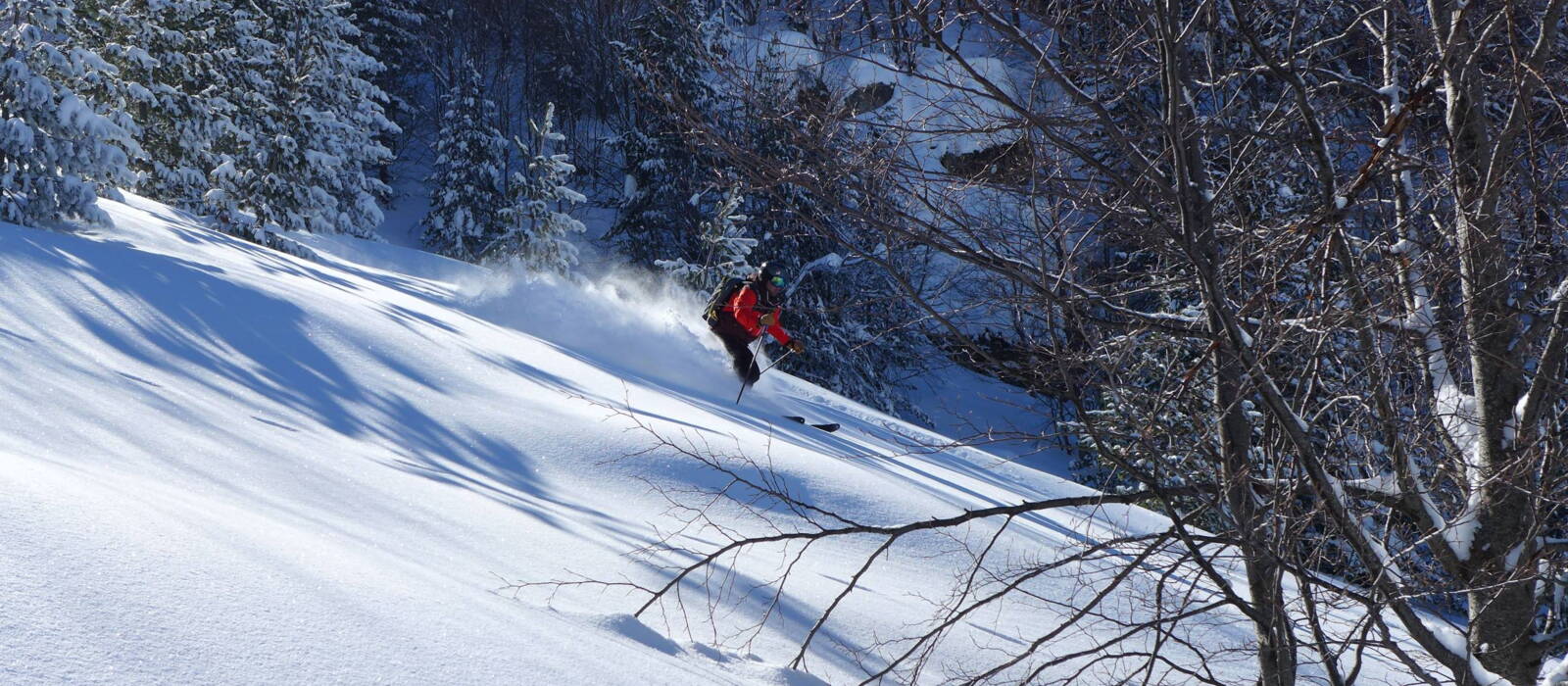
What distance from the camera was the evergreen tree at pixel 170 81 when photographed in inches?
880

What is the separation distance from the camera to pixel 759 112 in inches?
150

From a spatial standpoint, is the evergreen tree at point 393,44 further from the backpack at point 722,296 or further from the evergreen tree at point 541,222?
the backpack at point 722,296

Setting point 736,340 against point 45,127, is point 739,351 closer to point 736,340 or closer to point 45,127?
point 736,340

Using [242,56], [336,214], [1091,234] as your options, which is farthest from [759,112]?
[336,214]

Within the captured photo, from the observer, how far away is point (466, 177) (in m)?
32.5

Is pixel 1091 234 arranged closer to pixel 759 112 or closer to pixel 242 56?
pixel 759 112

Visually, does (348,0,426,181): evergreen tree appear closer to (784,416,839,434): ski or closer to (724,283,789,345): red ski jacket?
(724,283,789,345): red ski jacket

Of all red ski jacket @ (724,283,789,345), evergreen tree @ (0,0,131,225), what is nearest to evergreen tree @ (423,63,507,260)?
evergreen tree @ (0,0,131,225)

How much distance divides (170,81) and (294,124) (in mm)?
3066

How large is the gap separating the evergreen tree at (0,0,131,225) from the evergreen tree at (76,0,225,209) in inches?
248

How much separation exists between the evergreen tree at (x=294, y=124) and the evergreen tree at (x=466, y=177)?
8.16ft

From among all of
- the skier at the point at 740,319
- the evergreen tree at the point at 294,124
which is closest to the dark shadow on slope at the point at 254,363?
the skier at the point at 740,319

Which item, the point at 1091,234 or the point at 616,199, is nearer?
the point at 1091,234

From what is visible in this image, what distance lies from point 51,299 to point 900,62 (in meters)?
7.67
